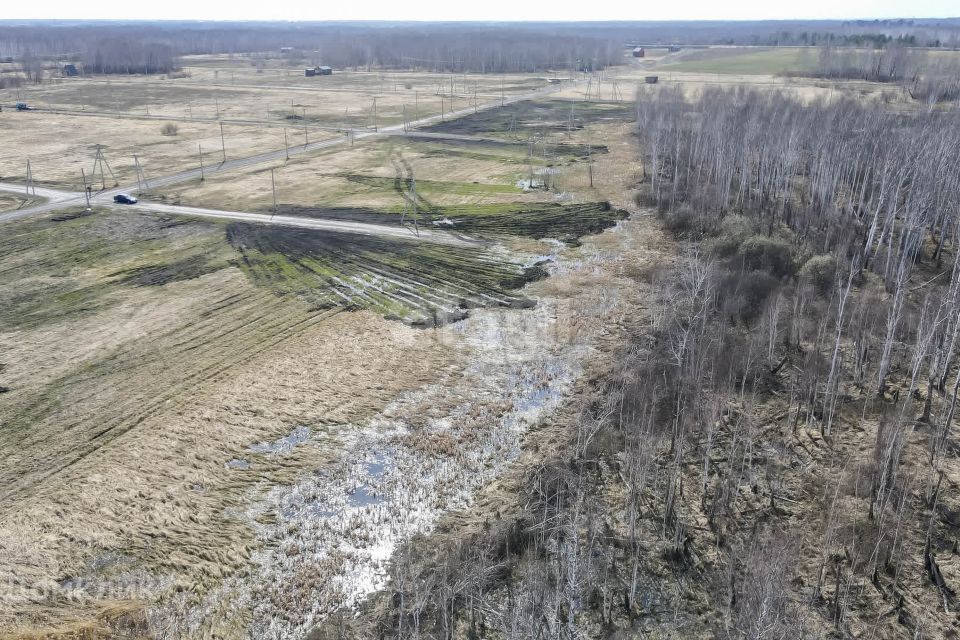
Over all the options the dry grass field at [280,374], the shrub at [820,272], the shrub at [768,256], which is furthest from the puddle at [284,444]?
the shrub at [820,272]

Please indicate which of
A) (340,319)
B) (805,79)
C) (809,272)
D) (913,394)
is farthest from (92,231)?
(805,79)

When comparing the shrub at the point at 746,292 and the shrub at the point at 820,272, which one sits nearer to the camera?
the shrub at the point at 746,292

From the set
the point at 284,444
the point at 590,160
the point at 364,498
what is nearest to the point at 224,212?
the point at 284,444

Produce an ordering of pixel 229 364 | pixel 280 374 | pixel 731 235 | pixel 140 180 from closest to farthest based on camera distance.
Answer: pixel 280 374
pixel 229 364
pixel 731 235
pixel 140 180

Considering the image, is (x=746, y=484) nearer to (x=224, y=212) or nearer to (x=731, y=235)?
(x=731, y=235)

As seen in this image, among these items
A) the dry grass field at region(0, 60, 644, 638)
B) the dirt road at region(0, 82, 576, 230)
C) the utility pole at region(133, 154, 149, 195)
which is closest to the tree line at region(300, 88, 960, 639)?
the dry grass field at region(0, 60, 644, 638)

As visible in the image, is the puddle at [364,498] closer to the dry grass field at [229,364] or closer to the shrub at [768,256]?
the dry grass field at [229,364]

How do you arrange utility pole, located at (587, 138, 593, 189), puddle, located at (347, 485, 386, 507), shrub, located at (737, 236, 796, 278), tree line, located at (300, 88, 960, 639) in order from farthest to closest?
utility pole, located at (587, 138, 593, 189), shrub, located at (737, 236, 796, 278), puddle, located at (347, 485, 386, 507), tree line, located at (300, 88, 960, 639)

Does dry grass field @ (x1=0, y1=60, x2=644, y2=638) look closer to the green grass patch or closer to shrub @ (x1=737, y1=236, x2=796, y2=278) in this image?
shrub @ (x1=737, y1=236, x2=796, y2=278)

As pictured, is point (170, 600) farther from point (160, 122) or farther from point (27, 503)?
point (160, 122)

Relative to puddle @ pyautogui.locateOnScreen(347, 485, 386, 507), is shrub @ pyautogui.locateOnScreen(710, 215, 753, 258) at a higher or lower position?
higher

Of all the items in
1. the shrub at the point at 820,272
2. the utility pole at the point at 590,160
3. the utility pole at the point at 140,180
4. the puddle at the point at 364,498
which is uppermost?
the utility pole at the point at 590,160
